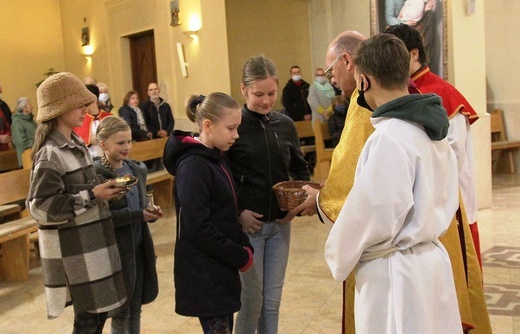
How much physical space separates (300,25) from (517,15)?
4.42m

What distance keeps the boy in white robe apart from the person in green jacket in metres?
8.69

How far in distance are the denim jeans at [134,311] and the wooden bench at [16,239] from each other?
97.7 inches

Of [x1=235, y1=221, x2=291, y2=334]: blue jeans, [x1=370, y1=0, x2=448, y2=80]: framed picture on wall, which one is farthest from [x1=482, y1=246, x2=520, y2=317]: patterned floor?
[x1=370, y1=0, x2=448, y2=80]: framed picture on wall

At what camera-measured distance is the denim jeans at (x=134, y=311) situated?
3293 millimetres

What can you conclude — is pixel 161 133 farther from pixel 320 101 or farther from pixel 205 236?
pixel 205 236

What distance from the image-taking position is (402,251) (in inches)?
85.5

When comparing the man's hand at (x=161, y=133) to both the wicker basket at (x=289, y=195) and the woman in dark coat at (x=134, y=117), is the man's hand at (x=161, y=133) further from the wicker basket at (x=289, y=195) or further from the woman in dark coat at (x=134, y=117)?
the wicker basket at (x=289, y=195)

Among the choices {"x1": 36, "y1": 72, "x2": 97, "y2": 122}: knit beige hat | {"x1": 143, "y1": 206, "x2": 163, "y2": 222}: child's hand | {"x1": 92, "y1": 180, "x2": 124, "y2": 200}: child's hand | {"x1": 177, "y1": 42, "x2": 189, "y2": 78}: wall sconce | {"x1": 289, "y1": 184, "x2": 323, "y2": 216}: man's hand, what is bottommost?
{"x1": 143, "y1": 206, "x2": 163, "y2": 222}: child's hand

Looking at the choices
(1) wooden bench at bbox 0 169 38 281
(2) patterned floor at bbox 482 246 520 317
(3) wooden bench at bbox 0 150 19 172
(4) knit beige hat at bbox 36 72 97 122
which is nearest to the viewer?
(4) knit beige hat at bbox 36 72 97 122

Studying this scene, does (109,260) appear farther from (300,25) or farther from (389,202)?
(300,25)

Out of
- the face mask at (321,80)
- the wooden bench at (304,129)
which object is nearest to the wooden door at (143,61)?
the wooden bench at (304,129)

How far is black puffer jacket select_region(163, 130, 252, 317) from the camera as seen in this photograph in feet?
8.98

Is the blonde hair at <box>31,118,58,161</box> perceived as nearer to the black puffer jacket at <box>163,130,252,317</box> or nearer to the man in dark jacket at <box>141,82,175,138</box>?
the black puffer jacket at <box>163,130,252,317</box>

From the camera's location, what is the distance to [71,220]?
2.95 metres
